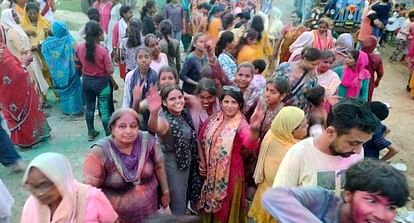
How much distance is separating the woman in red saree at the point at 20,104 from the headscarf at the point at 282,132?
3.19 metres

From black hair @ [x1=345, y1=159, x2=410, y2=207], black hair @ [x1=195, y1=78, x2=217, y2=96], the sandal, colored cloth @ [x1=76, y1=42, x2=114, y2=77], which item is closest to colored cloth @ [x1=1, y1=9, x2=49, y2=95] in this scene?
colored cloth @ [x1=76, y1=42, x2=114, y2=77]

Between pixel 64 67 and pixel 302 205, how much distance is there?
521 centimetres

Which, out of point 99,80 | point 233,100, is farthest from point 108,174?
point 99,80

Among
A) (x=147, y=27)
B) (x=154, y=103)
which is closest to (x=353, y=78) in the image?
(x=154, y=103)

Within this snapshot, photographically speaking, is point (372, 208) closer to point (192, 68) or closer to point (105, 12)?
point (192, 68)

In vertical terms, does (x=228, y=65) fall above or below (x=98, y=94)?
above

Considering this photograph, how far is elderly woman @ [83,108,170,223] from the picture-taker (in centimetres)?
279

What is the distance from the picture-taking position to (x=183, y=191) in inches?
139

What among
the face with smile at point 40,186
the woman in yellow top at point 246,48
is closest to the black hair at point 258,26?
the woman in yellow top at point 246,48

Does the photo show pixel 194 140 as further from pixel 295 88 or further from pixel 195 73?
pixel 195 73

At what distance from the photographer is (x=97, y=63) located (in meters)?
5.13

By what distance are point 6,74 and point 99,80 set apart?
1.03m

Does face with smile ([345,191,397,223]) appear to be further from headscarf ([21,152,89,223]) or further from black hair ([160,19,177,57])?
black hair ([160,19,177,57])

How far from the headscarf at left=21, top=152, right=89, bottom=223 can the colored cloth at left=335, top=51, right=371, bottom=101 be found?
3861 millimetres
